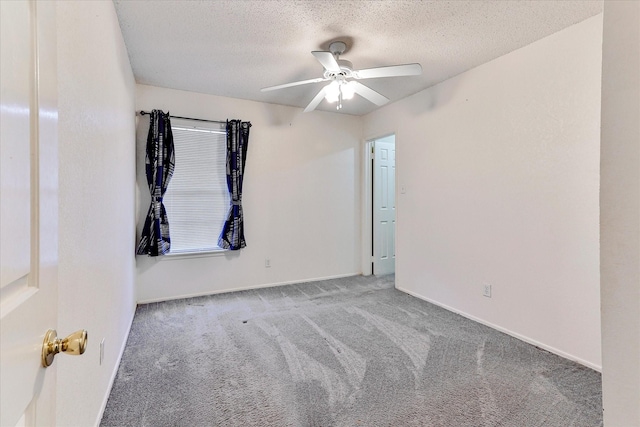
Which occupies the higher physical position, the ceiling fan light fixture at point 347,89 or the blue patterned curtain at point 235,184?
the ceiling fan light fixture at point 347,89

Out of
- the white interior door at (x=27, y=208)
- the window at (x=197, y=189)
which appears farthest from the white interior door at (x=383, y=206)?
the white interior door at (x=27, y=208)

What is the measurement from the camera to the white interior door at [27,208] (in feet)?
1.48

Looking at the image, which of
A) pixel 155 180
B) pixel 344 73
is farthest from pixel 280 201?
pixel 344 73

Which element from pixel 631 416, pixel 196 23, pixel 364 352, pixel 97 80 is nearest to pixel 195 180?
pixel 196 23

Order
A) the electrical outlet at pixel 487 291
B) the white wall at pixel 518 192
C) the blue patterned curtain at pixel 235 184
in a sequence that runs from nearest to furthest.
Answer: the white wall at pixel 518 192, the electrical outlet at pixel 487 291, the blue patterned curtain at pixel 235 184

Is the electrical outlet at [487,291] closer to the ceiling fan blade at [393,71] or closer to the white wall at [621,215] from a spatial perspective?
the ceiling fan blade at [393,71]

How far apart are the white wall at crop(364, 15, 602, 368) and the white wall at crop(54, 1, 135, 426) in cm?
299

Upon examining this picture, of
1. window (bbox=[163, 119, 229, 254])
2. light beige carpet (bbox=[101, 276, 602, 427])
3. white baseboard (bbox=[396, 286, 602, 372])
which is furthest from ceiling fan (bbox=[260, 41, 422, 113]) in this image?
white baseboard (bbox=[396, 286, 602, 372])

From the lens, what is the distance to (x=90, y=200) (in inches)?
58.1

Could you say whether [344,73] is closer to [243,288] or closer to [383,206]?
[383,206]

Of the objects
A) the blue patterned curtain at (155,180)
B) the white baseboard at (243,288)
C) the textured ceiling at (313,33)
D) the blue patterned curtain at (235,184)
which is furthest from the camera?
Answer: the blue patterned curtain at (235,184)

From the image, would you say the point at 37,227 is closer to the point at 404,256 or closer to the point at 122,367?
the point at 122,367

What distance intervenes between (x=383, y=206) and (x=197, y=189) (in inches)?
105

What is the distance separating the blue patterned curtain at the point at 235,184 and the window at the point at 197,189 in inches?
4.2
